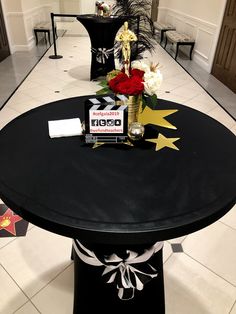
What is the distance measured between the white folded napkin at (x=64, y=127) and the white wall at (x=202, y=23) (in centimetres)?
477

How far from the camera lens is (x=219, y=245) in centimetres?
175

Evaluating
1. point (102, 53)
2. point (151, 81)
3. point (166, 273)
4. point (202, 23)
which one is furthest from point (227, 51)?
point (166, 273)

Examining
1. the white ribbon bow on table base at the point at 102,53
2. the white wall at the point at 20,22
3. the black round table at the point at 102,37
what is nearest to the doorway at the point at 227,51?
the black round table at the point at 102,37

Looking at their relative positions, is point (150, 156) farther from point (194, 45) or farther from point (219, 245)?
point (194, 45)

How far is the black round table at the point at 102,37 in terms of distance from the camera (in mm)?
4066

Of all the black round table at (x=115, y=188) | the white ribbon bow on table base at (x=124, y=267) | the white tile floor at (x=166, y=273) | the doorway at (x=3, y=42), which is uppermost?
the black round table at (x=115, y=188)

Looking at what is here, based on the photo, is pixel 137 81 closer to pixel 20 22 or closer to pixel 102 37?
pixel 102 37

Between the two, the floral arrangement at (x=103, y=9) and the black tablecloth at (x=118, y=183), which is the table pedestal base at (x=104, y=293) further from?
the floral arrangement at (x=103, y=9)

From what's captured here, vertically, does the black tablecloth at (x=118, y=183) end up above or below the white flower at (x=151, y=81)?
below

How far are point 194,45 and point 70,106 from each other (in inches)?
217

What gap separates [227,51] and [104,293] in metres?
4.77

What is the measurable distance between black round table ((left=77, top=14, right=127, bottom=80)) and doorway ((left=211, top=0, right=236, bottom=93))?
74.4 inches

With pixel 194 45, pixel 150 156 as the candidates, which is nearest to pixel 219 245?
pixel 150 156

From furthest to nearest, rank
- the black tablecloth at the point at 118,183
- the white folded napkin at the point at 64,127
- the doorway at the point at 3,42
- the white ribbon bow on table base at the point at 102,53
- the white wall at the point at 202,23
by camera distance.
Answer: the doorway at the point at 3,42
the white wall at the point at 202,23
the white ribbon bow on table base at the point at 102,53
the white folded napkin at the point at 64,127
the black tablecloth at the point at 118,183
